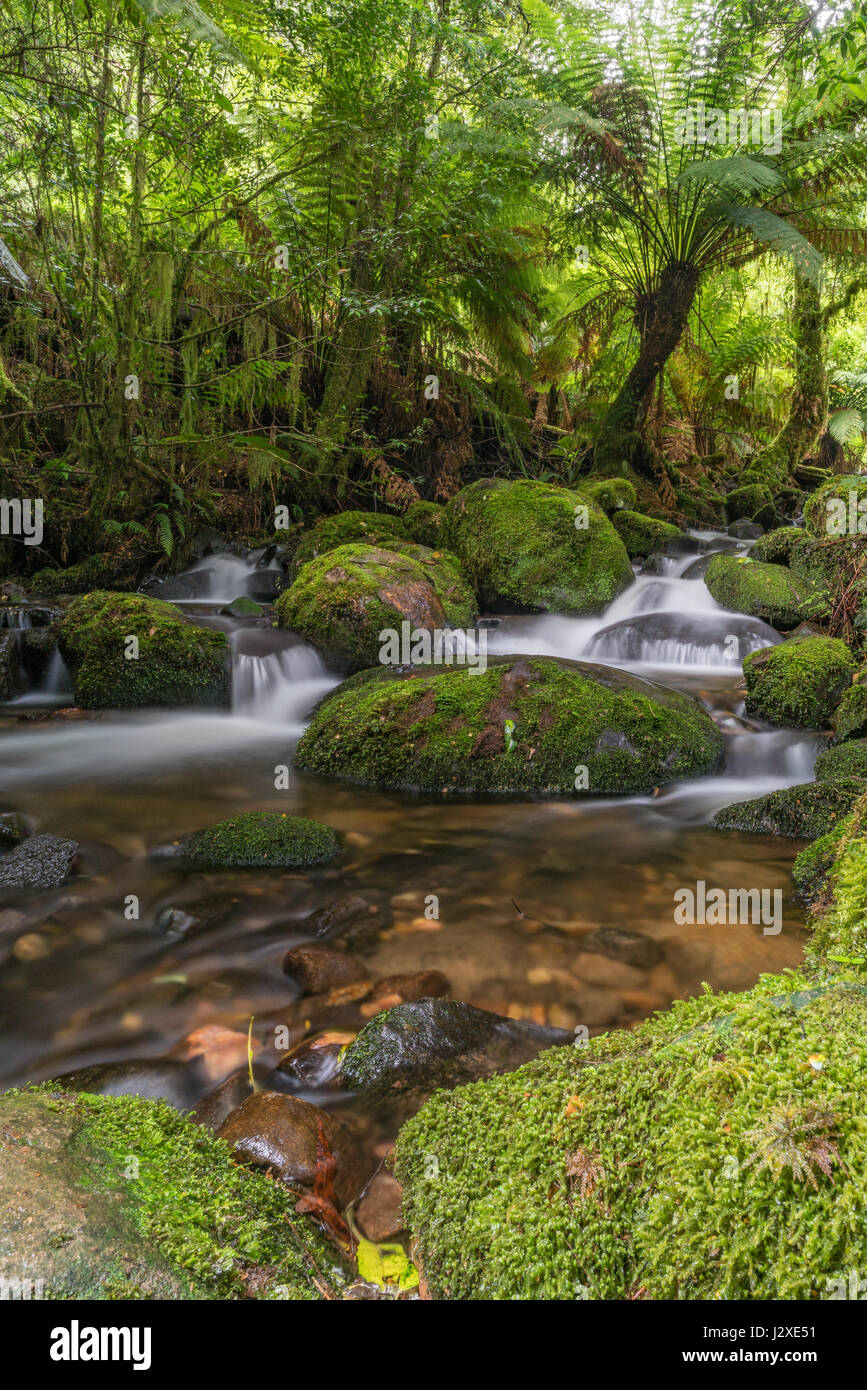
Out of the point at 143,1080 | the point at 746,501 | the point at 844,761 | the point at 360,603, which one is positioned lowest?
the point at 143,1080

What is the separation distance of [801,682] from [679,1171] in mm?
4509

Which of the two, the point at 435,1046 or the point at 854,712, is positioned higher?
the point at 854,712

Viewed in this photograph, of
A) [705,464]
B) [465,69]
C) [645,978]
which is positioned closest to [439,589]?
[645,978]

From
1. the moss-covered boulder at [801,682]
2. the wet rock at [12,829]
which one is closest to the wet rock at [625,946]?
the moss-covered boulder at [801,682]

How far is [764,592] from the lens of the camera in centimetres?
718

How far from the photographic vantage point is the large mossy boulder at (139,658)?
5891 millimetres

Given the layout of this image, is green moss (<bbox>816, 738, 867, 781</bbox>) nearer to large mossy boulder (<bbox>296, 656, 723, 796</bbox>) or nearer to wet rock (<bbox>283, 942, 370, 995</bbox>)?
large mossy boulder (<bbox>296, 656, 723, 796</bbox>)

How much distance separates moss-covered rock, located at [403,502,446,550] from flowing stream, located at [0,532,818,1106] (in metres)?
3.70

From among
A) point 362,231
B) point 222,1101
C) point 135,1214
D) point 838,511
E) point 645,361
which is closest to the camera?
point 135,1214

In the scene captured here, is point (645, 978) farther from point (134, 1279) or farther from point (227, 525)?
point (227, 525)

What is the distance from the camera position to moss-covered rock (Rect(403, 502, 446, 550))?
8.75 meters

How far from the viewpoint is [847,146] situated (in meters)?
8.34

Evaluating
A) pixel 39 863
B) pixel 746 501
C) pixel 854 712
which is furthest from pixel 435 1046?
pixel 746 501

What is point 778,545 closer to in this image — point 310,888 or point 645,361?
point 645,361
